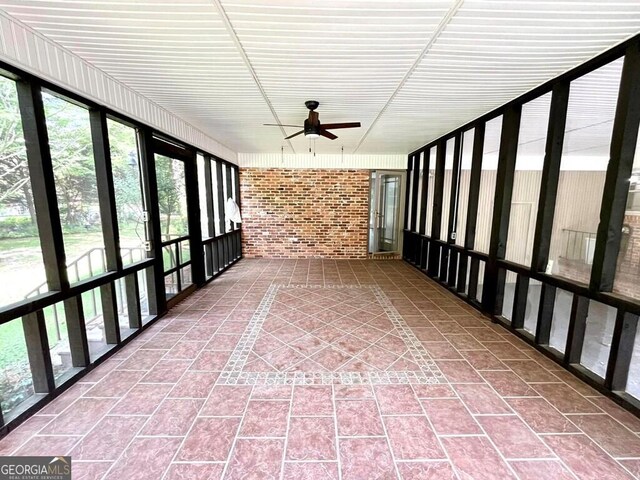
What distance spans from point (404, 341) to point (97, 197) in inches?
125

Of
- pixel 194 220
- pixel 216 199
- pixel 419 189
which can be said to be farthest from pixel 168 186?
pixel 419 189

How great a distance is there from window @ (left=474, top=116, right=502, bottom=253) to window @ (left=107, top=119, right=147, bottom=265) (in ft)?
14.1

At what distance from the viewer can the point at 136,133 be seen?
2939mm

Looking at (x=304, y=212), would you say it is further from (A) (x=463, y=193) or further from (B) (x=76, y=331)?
(B) (x=76, y=331)

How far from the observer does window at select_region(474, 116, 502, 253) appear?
375 cm

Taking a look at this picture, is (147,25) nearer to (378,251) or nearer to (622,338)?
(622,338)

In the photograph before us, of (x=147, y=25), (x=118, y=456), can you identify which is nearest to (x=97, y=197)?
(x=147, y=25)

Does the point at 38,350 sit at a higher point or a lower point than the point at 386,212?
lower

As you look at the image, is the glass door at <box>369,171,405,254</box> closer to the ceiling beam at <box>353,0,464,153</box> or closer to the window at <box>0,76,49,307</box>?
the ceiling beam at <box>353,0,464,153</box>

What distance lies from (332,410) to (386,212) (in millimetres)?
5384

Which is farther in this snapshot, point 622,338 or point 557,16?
point 622,338

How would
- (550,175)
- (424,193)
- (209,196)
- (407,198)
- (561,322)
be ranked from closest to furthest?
(550,175) < (561,322) < (209,196) < (424,193) < (407,198)

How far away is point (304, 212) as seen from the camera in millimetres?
6512

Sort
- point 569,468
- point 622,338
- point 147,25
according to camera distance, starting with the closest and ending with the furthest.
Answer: point 569,468 < point 147,25 < point 622,338
